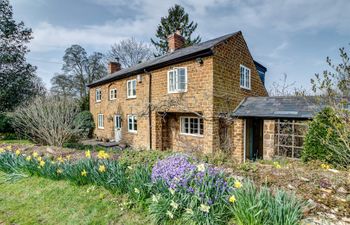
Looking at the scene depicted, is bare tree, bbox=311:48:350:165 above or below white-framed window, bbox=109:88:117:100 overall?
below

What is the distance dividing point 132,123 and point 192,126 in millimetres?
5881

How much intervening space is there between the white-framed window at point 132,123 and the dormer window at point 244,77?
28.5 feet

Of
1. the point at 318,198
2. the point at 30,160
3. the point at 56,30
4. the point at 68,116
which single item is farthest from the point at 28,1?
the point at 318,198

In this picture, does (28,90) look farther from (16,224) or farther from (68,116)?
(16,224)

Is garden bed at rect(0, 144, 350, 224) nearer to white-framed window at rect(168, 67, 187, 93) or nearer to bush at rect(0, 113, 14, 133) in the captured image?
white-framed window at rect(168, 67, 187, 93)

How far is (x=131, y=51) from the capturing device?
35.2m

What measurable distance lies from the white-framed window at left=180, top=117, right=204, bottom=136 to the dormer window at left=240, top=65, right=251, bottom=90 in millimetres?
3880

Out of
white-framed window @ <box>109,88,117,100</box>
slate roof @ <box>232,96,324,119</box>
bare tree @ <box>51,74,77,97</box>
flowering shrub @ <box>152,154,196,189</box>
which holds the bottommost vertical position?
flowering shrub @ <box>152,154,196,189</box>

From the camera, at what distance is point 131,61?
116ft

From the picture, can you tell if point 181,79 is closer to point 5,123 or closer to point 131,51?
point 5,123

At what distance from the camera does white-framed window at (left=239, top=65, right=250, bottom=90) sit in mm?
13047

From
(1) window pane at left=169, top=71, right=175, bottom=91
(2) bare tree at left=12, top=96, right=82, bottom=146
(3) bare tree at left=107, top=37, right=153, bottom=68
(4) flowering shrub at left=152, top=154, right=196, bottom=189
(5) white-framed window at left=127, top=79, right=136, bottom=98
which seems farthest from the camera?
(3) bare tree at left=107, top=37, right=153, bottom=68

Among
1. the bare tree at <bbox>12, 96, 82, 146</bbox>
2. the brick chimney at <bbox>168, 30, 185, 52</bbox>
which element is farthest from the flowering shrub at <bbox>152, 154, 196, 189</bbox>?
the brick chimney at <bbox>168, 30, 185, 52</bbox>

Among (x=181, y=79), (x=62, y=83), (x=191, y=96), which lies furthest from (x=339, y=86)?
(x=62, y=83)
